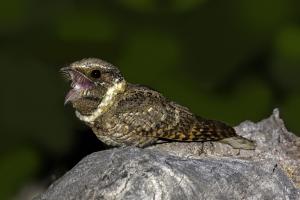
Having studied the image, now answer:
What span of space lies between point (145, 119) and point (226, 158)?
0.54 meters

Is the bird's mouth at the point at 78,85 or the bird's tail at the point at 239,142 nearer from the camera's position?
the bird's mouth at the point at 78,85

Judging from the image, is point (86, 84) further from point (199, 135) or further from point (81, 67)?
point (199, 135)

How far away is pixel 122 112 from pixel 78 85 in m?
0.30

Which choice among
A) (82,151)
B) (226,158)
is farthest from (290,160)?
(82,151)

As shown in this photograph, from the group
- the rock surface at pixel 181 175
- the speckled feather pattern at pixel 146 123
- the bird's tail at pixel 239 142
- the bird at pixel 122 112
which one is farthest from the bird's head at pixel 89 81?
the bird's tail at pixel 239 142

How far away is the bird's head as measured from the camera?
214 inches

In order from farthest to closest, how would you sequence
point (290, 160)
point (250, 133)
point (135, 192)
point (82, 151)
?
point (82, 151) < point (250, 133) < point (290, 160) < point (135, 192)

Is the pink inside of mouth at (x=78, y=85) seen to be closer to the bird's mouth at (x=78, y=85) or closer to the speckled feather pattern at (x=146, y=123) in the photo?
the bird's mouth at (x=78, y=85)

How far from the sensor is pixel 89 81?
5520mm

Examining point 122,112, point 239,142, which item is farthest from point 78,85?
point 239,142

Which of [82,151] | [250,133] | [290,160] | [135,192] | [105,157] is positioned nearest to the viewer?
[135,192]

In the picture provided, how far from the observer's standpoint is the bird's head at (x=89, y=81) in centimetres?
544

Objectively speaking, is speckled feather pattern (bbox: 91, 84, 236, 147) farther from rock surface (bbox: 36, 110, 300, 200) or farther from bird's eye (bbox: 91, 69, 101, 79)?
bird's eye (bbox: 91, 69, 101, 79)

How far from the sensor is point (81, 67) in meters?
5.41
